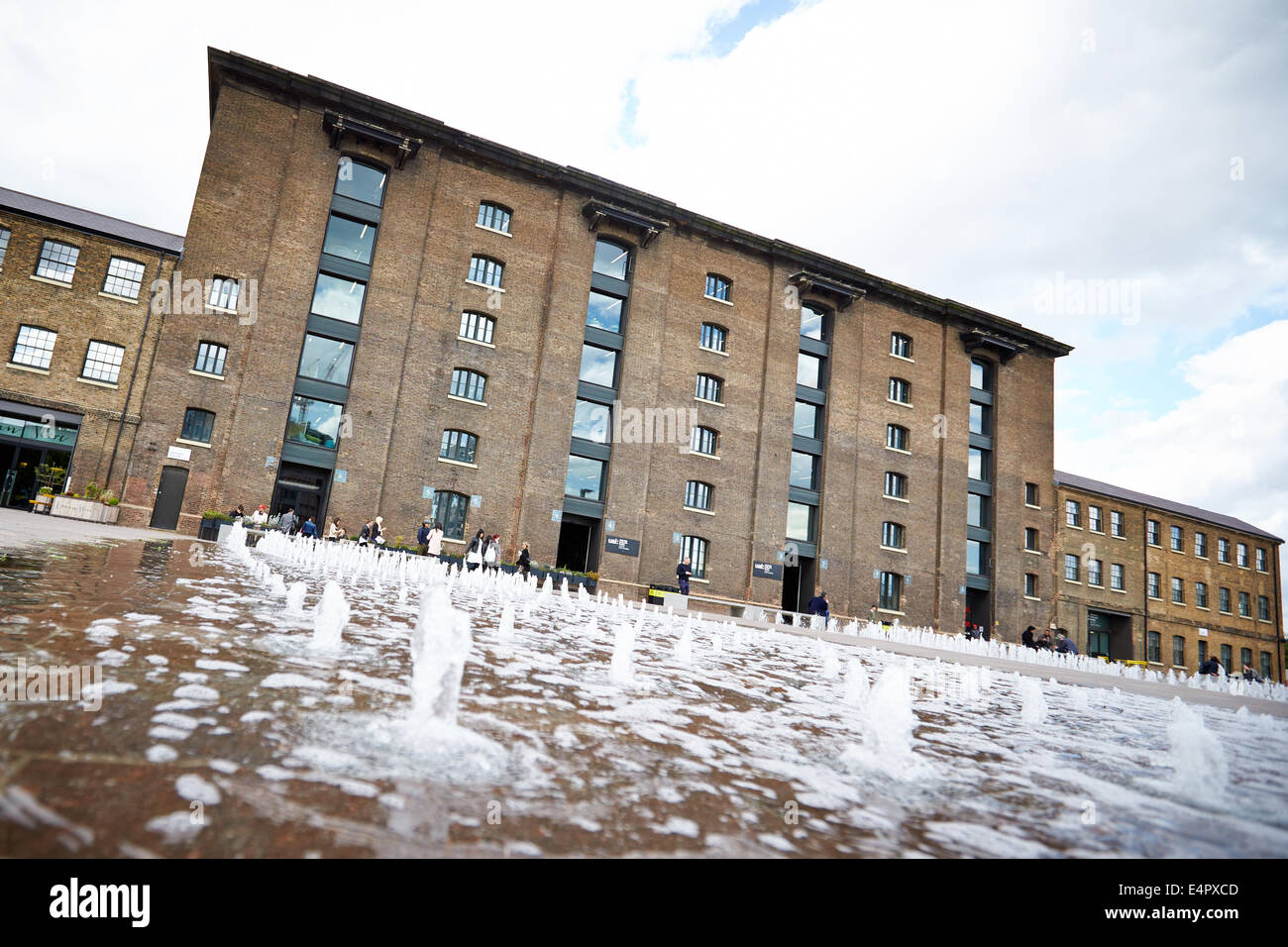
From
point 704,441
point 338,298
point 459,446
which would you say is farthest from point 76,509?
point 704,441

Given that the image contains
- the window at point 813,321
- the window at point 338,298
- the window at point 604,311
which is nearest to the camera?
the window at point 338,298

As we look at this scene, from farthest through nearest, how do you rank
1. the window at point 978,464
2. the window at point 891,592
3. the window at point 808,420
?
the window at point 978,464 < the window at point 808,420 < the window at point 891,592

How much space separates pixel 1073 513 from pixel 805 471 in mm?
16751

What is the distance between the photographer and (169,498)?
1872 centimetres

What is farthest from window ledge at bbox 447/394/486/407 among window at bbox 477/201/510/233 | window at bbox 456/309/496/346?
window at bbox 477/201/510/233

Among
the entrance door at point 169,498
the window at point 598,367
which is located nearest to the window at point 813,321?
the window at point 598,367

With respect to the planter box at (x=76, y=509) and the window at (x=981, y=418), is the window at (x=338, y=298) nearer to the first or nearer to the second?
the planter box at (x=76, y=509)

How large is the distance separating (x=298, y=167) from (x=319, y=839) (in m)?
25.1

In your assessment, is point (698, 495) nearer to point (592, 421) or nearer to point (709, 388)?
point (709, 388)

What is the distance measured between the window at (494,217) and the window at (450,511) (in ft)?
33.6

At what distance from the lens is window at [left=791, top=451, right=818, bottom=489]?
87.0 ft

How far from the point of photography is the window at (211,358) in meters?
19.4

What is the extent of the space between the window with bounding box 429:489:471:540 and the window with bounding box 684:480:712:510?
858cm

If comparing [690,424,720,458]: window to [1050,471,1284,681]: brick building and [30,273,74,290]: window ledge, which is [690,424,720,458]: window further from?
[30,273,74,290]: window ledge
